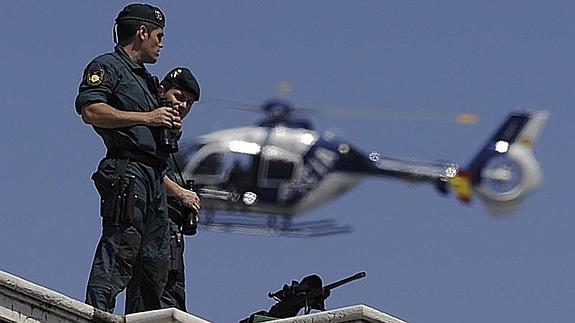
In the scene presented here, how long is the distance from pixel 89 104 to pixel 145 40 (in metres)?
0.70

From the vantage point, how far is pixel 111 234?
13.1 metres

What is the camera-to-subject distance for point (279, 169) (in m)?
85.0

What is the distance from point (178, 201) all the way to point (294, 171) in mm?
71983

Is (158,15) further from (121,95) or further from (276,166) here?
(276,166)

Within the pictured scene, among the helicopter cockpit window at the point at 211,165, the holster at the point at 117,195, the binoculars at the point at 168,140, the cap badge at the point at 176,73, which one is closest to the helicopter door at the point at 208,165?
the helicopter cockpit window at the point at 211,165

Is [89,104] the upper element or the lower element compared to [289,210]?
lower

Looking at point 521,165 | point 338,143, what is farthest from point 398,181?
point 521,165

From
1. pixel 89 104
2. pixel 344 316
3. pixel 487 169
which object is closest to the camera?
pixel 344 316

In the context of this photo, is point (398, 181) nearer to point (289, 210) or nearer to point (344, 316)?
point (289, 210)

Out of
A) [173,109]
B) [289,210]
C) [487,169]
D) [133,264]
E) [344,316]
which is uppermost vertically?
[487,169]

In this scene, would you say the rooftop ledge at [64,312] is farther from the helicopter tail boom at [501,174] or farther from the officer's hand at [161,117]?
the helicopter tail boom at [501,174]

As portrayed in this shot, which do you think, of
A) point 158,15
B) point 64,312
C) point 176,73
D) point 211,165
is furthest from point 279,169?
point 64,312

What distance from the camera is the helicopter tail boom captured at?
9219cm

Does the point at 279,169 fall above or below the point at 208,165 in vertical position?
above
